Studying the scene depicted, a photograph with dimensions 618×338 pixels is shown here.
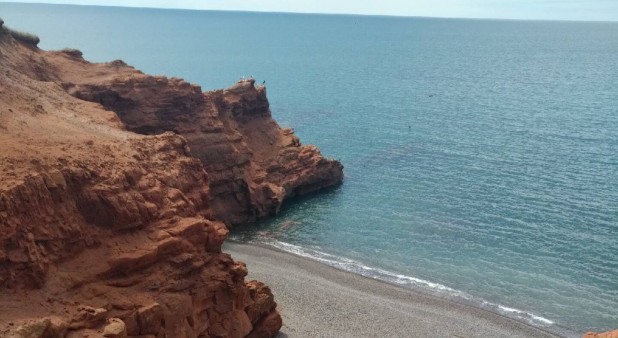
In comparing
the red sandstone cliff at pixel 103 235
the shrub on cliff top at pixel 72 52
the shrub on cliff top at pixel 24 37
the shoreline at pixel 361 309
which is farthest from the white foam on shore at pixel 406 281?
the shrub on cliff top at pixel 24 37

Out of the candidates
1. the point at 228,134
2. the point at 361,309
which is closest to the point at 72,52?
the point at 228,134

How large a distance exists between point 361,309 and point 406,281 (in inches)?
286

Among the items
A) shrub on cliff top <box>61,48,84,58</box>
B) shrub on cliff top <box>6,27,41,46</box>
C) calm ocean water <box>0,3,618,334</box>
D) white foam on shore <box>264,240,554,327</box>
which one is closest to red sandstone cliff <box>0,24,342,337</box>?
shrub on cliff top <box>6,27,41,46</box>

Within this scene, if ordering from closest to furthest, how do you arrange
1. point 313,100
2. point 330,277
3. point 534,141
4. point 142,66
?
point 330,277, point 534,141, point 313,100, point 142,66

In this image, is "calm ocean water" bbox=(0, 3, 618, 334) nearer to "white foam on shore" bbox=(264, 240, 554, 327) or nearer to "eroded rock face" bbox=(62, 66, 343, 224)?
"white foam on shore" bbox=(264, 240, 554, 327)

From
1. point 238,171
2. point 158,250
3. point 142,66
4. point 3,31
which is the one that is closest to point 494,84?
point 142,66

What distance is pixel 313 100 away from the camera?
12269cm

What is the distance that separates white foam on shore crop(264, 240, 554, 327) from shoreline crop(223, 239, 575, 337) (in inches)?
25.4

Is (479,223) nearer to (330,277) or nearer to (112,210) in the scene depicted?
(330,277)

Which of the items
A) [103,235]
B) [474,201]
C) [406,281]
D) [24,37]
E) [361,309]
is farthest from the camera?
[474,201]

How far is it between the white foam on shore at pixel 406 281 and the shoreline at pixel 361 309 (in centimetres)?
64

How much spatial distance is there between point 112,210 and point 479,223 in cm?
4037

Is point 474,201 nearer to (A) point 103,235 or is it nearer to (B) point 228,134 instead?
(B) point 228,134

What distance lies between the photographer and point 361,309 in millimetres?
43125
